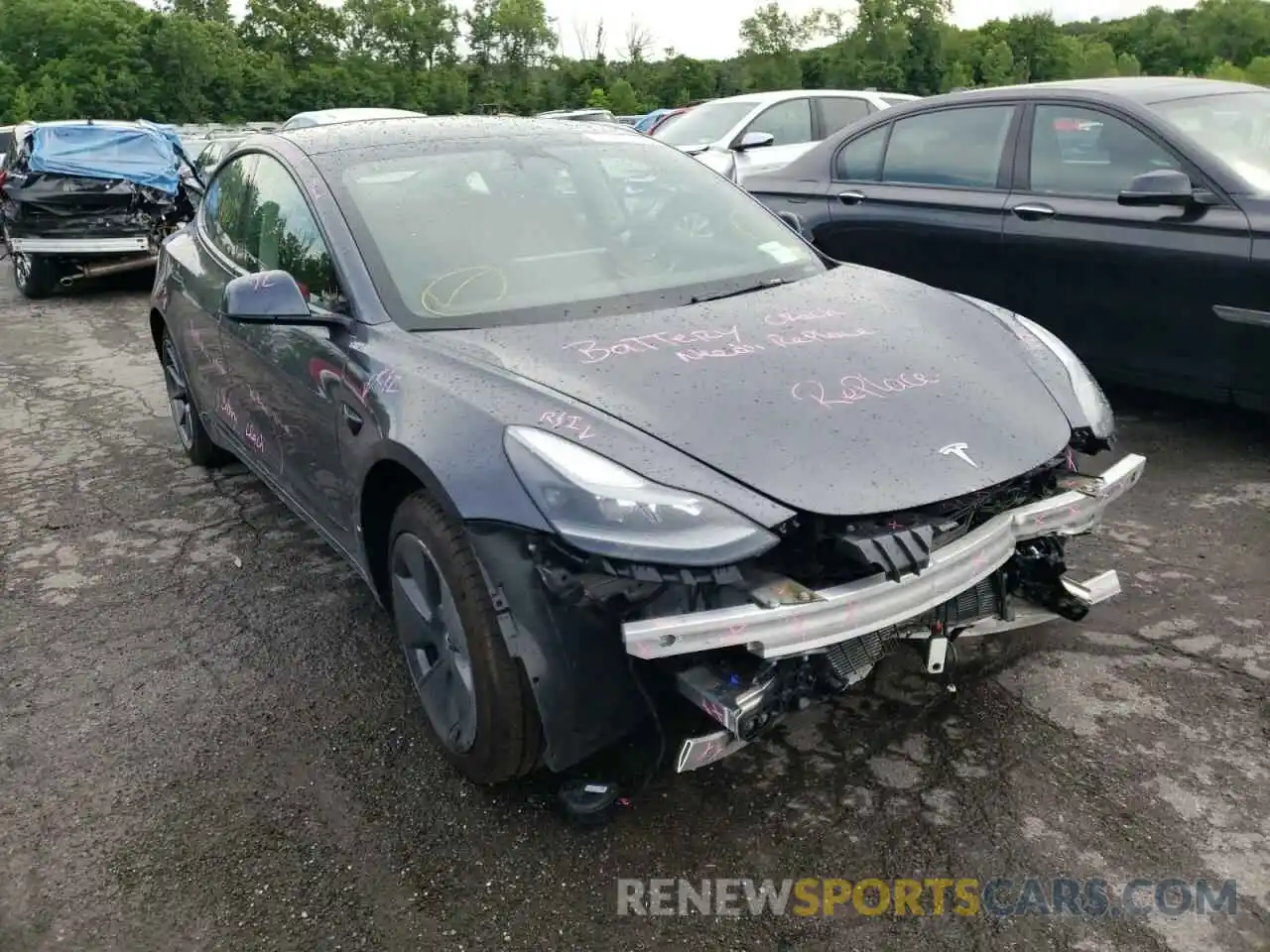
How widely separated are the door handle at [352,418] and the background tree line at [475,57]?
154 feet

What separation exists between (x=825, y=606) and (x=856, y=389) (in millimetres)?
699

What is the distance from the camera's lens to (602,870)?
7.80 feet

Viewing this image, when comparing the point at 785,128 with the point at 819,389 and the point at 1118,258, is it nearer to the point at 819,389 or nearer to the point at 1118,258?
the point at 1118,258

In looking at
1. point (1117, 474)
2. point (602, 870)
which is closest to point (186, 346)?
point (602, 870)

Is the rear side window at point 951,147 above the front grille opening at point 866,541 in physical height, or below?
above

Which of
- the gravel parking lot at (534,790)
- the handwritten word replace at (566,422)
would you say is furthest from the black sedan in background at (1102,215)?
the handwritten word replace at (566,422)

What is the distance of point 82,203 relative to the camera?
10.4 metres

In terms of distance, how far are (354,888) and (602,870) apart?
1.85 feet

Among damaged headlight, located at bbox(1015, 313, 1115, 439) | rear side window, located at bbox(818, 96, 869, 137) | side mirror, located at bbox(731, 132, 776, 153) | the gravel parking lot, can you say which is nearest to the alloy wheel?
the gravel parking lot

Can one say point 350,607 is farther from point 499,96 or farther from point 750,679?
point 499,96

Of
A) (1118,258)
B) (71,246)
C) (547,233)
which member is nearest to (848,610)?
(547,233)

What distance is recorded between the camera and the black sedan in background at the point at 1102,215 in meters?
4.30

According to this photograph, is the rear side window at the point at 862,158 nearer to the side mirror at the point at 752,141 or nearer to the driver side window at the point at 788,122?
the side mirror at the point at 752,141

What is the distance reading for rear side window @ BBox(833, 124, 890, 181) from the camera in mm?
5824
